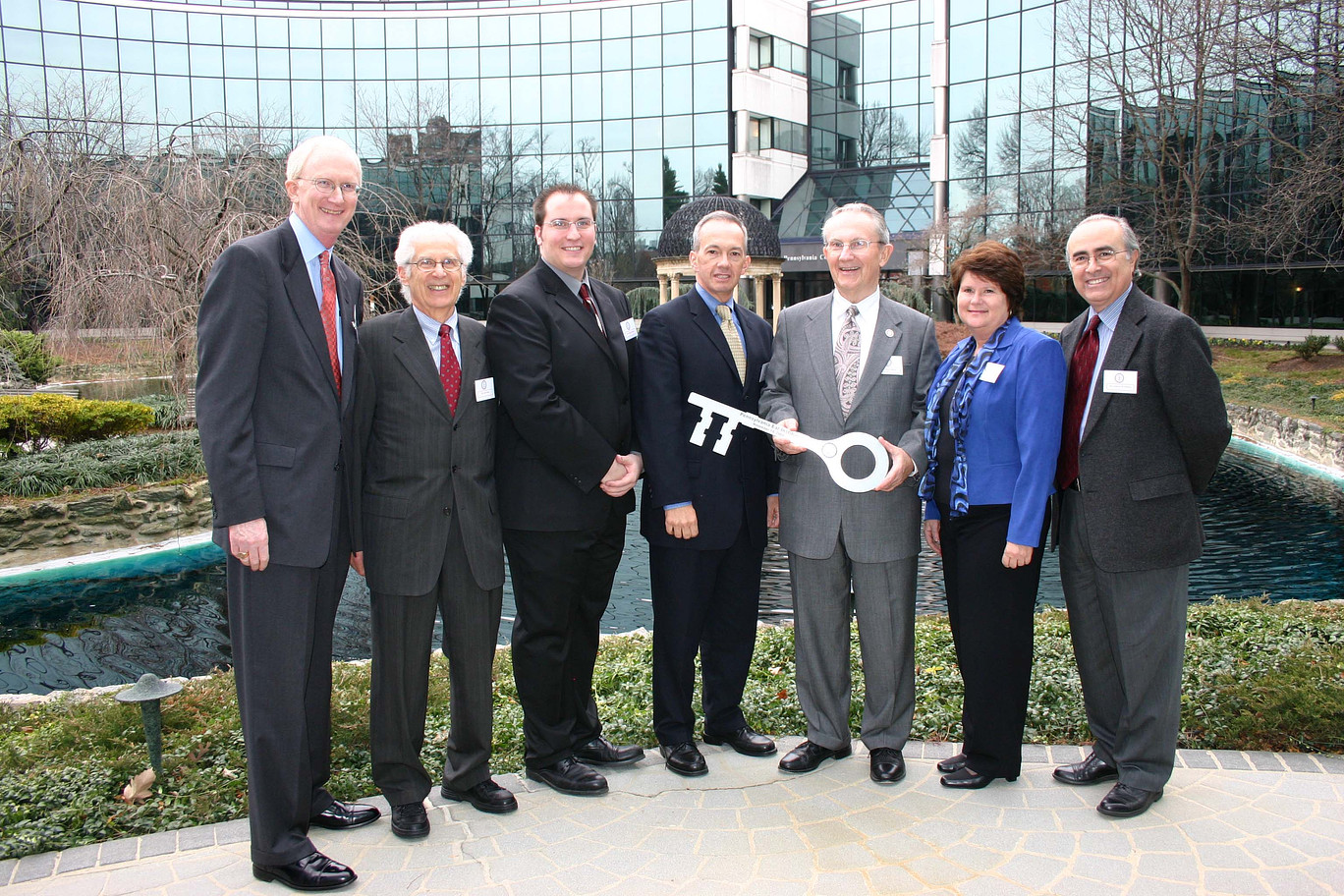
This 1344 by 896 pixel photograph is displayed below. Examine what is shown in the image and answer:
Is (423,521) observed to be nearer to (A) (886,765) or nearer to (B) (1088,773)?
(A) (886,765)

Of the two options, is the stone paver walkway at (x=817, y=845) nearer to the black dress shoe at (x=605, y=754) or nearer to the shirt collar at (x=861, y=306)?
the black dress shoe at (x=605, y=754)

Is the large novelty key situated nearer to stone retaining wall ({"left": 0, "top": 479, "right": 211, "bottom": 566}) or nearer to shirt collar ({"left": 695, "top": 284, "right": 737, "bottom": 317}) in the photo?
shirt collar ({"left": 695, "top": 284, "right": 737, "bottom": 317})

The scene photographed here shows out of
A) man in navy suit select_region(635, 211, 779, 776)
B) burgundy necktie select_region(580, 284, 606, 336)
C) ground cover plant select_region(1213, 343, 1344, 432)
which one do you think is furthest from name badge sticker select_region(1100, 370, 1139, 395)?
ground cover plant select_region(1213, 343, 1344, 432)

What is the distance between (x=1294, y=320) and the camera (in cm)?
3016

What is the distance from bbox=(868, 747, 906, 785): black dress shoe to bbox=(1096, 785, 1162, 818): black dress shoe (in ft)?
2.43

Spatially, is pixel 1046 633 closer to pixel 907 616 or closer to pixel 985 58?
pixel 907 616

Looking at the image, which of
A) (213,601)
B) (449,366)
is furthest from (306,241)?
(213,601)

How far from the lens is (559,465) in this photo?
3.70 metres

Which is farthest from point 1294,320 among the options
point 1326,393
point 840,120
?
point 840,120

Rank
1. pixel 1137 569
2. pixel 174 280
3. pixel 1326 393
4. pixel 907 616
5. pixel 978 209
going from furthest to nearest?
pixel 978 209
pixel 1326 393
pixel 174 280
pixel 907 616
pixel 1137 569

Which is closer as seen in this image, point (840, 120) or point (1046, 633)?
point (1046, 633)

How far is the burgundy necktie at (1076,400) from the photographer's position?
12.2 ft

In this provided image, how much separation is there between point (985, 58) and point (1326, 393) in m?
21.5

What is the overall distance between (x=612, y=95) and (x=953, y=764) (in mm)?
38902
